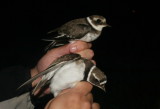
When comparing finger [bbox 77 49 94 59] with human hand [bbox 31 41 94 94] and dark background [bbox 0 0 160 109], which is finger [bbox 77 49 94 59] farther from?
dark background [bbox 0 0 160 109]

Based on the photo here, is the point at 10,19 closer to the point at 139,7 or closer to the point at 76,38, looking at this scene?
the point at 139,7

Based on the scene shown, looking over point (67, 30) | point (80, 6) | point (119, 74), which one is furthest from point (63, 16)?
point (67, 30)

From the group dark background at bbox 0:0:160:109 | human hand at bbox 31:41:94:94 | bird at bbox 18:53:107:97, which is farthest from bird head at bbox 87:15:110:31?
dark background at bbox 0:0:160:109

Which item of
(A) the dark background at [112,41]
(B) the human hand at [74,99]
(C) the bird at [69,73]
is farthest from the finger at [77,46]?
(A) the dark background at [112,41]

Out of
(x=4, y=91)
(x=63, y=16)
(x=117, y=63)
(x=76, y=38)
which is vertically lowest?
(x=117, y=63)

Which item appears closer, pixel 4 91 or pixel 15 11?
pixel 4 91

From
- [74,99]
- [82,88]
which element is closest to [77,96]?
[74,99]
